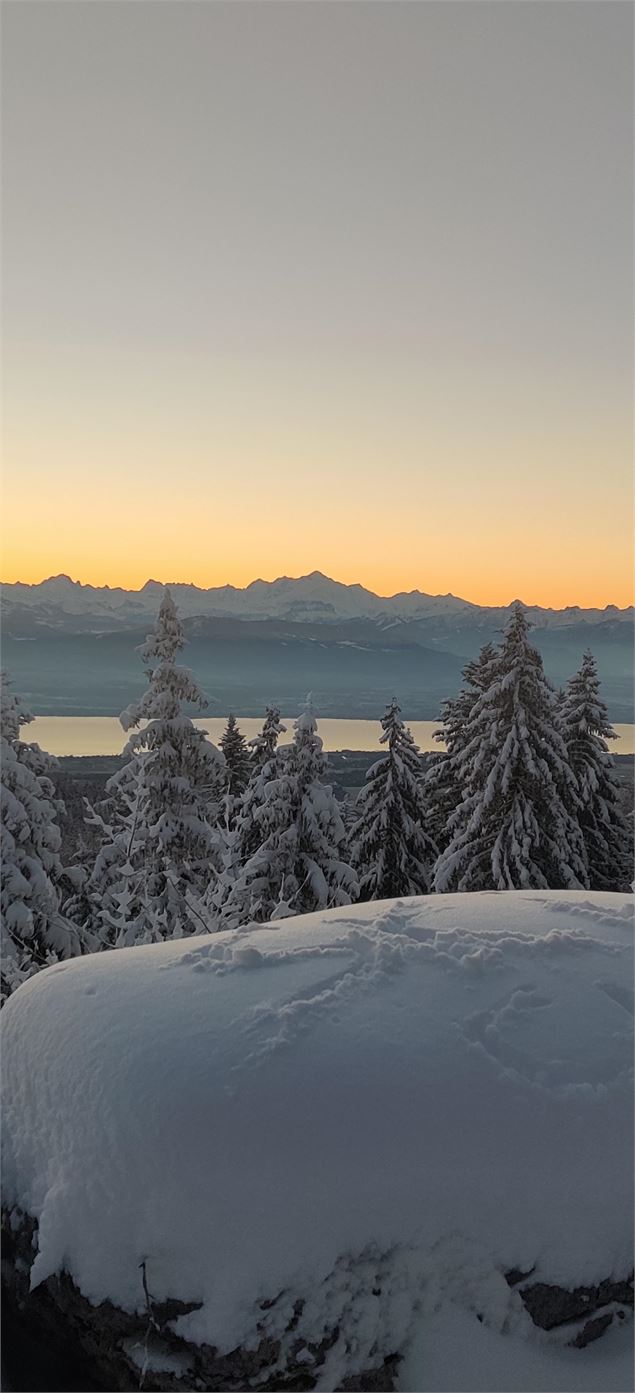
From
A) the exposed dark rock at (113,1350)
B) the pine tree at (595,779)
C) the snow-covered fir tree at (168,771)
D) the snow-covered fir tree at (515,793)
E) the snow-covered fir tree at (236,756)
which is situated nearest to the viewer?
the exposed dark rock at (113,1350)

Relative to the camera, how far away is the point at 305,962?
5680mm

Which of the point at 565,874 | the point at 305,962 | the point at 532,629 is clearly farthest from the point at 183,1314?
the point at 532,629

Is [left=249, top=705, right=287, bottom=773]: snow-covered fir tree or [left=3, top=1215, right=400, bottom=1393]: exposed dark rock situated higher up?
[left=249, top=705, right=287, bottom=773]: snow-covered fir tree

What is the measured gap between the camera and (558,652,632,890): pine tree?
2609cm

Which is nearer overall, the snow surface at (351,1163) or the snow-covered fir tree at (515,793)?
the snow surface at (351,1163)

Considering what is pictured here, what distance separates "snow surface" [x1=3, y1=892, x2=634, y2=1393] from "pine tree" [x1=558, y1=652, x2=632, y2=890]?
21674 millimetres

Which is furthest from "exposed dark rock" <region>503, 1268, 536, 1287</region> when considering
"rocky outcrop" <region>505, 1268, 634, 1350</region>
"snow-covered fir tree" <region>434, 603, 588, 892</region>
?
"snow-covered fir tree" <region>434, 603, 588, 892</region>

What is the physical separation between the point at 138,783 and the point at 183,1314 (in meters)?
16.2

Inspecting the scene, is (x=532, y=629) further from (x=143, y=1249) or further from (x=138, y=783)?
(x=143, y=1249)

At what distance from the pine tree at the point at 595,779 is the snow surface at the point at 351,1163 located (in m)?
21.7

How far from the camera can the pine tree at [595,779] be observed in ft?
85.6

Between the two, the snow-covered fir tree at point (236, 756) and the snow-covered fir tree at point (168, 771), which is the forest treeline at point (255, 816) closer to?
the snow-covered fir tree at point (168, 771)

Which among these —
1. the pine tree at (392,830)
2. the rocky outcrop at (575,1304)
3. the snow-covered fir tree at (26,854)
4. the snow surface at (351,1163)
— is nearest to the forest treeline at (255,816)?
the snow-covered fir tree at (26,854)

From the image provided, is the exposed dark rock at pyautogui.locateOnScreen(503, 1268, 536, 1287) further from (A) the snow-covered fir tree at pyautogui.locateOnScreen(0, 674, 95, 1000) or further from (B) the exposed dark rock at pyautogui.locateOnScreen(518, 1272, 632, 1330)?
(A) the snow-covered fir tree at pyautogui.locateOnScreen(0, 674, 95, 1000)
